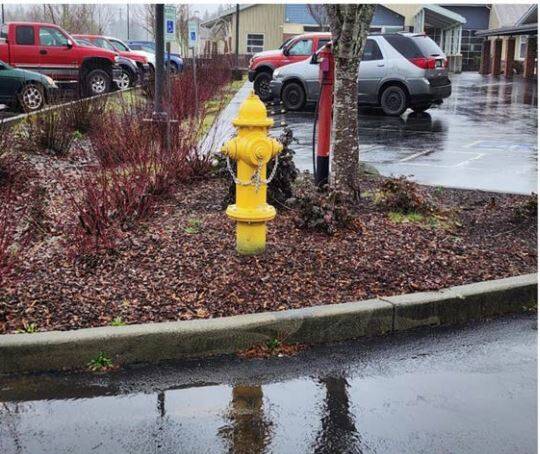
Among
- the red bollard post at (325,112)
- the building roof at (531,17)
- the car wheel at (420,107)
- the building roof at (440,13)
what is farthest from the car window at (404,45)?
the building roof at (440,13)

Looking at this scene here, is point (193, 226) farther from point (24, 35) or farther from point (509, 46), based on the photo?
point (509, 46)

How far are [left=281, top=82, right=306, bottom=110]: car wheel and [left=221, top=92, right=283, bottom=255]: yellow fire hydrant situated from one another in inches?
559

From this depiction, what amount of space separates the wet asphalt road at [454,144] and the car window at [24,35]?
24.9 ft

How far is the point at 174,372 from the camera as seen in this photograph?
3939mm

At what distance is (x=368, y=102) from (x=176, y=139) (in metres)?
10.9

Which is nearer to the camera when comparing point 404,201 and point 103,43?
point 404,201

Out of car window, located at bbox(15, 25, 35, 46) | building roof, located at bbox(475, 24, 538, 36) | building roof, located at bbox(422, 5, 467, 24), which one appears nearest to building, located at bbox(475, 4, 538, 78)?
building roof, located at bbox(475, 24, 538, 36)

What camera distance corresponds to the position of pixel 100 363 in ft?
13.1

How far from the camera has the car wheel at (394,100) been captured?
17656 millimetres

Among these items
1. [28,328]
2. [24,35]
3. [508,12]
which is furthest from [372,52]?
[508,12]

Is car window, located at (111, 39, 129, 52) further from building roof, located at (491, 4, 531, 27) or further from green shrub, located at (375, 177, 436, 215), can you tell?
building roof, located at (491, 4, 531, 27)

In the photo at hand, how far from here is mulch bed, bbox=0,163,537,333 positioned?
4422 millimetres

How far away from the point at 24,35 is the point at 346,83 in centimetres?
1633

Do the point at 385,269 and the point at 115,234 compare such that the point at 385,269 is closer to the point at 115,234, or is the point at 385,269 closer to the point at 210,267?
the point at 210,267
